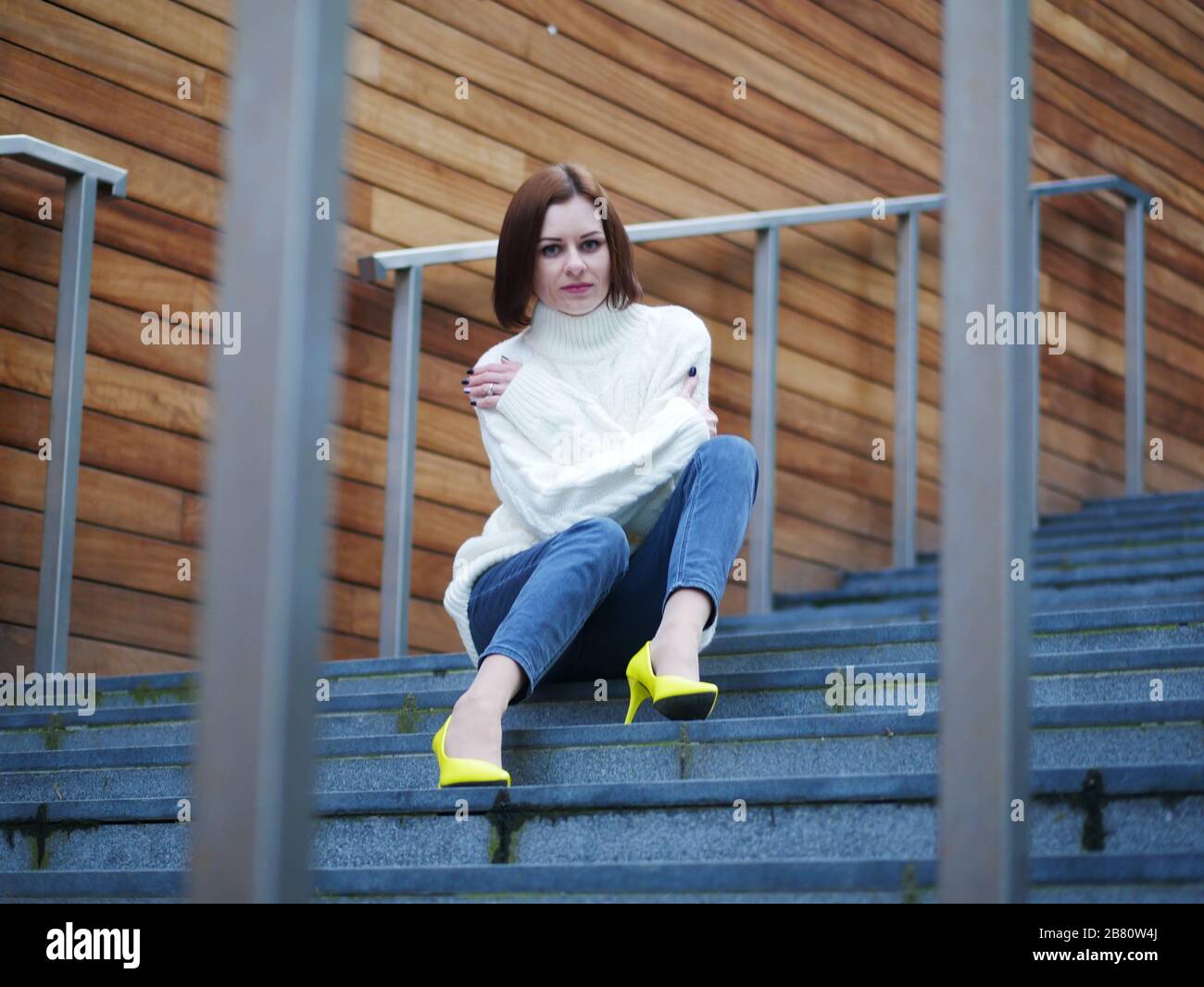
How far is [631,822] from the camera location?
174 cm

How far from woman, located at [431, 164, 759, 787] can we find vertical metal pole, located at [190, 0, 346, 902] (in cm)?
108

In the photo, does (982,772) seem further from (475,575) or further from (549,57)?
(549,57)

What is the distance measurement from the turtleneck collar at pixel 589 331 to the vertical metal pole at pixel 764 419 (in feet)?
3.97

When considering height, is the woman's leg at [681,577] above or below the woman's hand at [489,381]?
below

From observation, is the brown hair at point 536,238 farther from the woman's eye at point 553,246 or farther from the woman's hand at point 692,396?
the woman's hand at point 692,396

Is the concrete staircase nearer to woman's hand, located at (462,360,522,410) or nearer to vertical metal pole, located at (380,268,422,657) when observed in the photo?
woman's hand, located at (462,360,522,410)

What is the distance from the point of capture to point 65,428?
2910 mm

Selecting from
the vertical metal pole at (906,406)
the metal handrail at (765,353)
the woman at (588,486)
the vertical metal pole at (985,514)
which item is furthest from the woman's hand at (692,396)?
the vertical metal pole at (906,406)

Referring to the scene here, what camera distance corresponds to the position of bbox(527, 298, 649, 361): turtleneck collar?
8.14ft

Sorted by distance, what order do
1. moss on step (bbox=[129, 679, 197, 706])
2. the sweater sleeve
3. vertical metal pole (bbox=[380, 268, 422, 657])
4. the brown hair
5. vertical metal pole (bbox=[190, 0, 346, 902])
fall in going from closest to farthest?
vertical metal pole (bbox=[190, 0, 346, 902]) → the sweater sleeve → the brown hair → moss on step (bbox=[129, 679, 197, 706]) → vertical metal pole (bbox=[380, 268, 422, 657])

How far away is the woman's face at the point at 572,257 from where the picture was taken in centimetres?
245

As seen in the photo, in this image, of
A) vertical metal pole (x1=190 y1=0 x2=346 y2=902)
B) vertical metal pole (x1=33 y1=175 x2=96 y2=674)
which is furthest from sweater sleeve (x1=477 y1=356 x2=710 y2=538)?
→ vertical metal pole (x1=190 y1=0 x2=346 y2=902)

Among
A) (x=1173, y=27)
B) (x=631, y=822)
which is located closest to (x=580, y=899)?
(x=631, y=822)

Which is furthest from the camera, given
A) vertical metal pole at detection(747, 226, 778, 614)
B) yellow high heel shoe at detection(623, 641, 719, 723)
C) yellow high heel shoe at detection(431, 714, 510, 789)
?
vertical metal pole at detection(747, 226, 778, 614)
